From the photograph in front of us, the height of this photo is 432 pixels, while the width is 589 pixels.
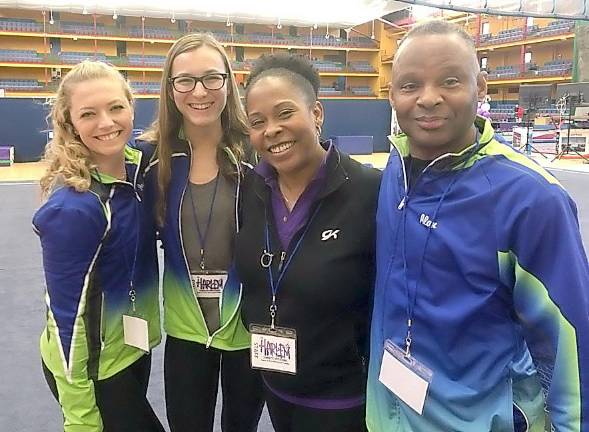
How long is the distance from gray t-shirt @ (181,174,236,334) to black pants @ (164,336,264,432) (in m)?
0.11

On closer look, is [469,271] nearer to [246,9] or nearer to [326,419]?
[326,419]

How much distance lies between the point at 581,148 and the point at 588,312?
13.4 m

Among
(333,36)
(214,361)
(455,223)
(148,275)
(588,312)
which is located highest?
(333,36)

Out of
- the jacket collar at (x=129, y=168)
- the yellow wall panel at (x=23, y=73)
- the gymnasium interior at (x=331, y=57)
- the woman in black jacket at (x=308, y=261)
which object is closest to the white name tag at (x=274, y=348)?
the woman in black jacket at (x=308, y=261)

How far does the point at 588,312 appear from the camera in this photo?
0.99 metres

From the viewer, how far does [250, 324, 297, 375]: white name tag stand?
4.61 feet

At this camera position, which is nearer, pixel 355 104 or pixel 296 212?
pixel 296 212

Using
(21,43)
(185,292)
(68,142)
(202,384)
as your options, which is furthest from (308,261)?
(21,43)

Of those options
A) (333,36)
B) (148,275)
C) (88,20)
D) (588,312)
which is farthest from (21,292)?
(333,36)

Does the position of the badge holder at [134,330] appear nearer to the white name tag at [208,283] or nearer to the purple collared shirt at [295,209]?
the white name tag at [208,283]

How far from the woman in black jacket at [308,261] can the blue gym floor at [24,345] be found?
102cm

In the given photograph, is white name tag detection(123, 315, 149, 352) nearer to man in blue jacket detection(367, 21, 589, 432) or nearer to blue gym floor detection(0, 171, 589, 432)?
man in blue jacket detection(367, 21, 589, 432)

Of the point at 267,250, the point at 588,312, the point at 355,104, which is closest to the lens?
the point at 588,312

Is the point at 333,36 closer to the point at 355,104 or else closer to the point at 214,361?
the point at 355,104
